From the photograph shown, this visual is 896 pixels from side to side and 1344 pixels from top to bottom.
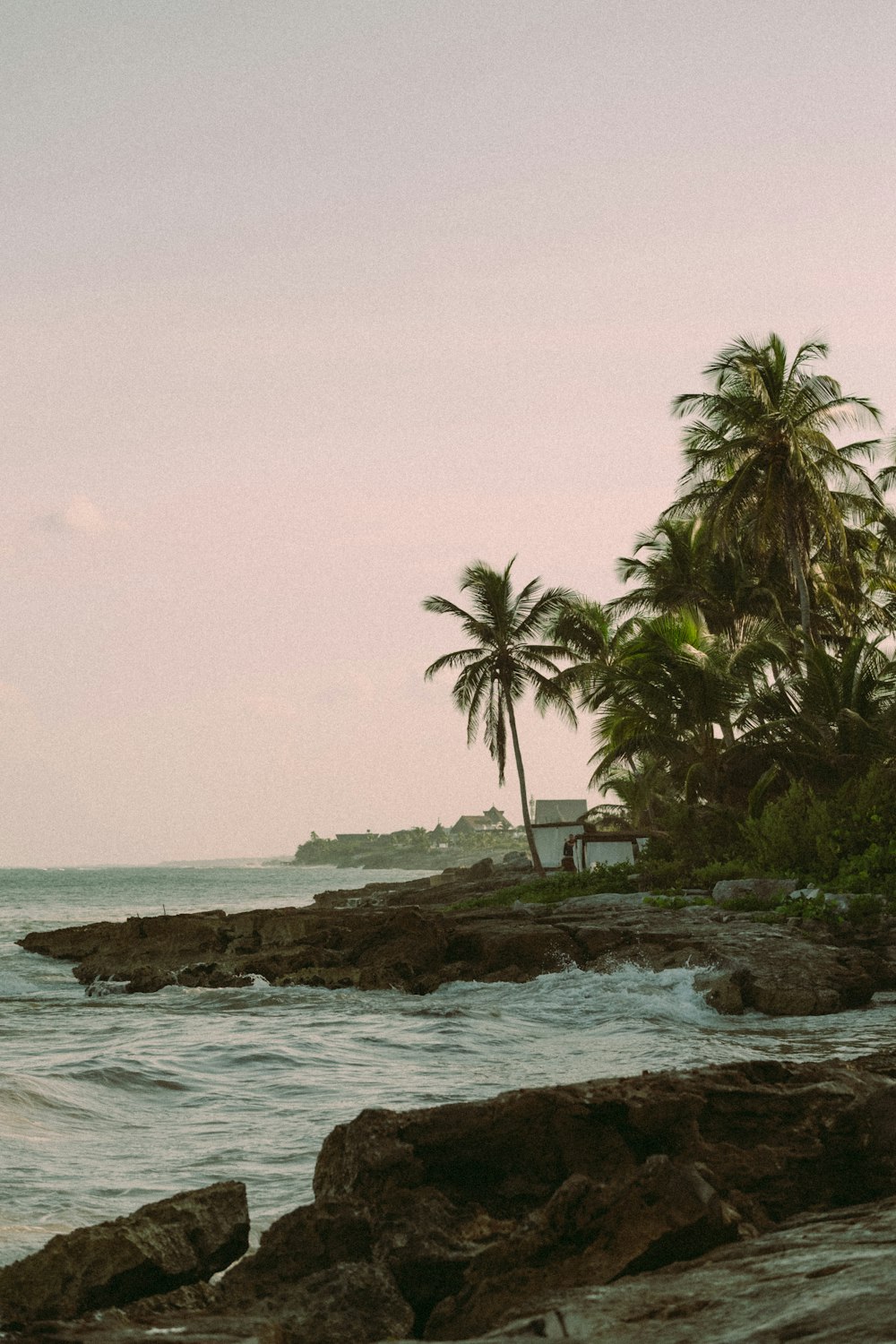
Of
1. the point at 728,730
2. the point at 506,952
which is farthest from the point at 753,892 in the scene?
the point at 728,730

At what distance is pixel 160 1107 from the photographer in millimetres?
9883

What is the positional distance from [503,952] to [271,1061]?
714 cm

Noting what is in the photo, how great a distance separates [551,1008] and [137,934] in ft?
47.8

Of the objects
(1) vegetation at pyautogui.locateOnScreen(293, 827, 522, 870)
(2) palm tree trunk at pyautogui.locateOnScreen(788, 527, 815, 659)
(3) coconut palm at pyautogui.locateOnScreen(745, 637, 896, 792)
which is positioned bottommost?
(1) vegetation at pyautogui.locateOnScreen(293, 827, 522, 870)

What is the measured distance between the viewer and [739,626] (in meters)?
35.2

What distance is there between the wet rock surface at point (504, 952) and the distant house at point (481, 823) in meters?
133

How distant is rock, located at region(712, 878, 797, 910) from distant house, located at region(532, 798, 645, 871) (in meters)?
9.14

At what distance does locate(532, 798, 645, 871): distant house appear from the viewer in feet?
101

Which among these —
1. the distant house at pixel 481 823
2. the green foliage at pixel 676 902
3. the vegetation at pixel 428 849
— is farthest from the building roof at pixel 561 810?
the distant house at pixel 481 823

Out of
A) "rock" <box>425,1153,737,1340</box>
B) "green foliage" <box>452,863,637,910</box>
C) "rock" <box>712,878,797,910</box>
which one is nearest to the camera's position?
"rock" <box>425,1153,737,1340</box>

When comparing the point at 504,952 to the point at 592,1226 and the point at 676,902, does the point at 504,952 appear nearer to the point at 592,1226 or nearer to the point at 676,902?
the point at 676,902

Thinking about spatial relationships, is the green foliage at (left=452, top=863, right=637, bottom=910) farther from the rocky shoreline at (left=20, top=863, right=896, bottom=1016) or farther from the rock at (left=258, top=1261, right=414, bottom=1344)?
the rock at (left=258, top=1261, right=414, bottom=1344)

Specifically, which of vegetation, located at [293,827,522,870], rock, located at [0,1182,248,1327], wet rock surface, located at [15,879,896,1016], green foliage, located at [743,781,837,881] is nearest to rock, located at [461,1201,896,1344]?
rock, located at [0,1182,248,1327]

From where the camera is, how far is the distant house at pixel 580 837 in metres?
30.9
